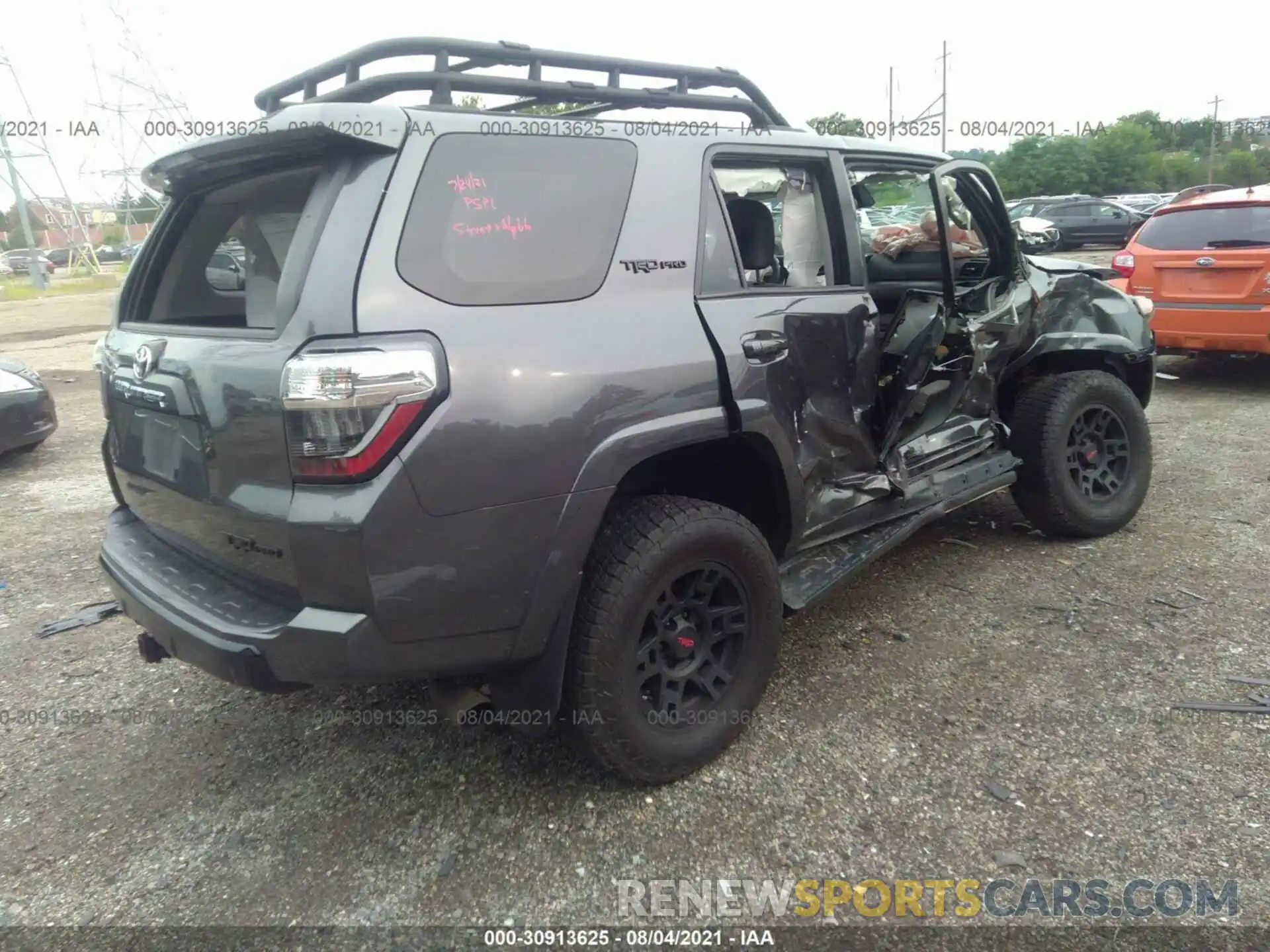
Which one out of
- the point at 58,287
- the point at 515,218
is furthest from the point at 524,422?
the point at 58,287

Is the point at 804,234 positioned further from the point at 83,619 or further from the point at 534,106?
the point at 83,619

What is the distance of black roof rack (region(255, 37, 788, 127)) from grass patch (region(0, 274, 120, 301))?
28.3m

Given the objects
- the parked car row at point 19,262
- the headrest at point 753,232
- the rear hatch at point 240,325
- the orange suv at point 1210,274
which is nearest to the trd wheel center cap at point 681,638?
the rear hatch at point 240,325

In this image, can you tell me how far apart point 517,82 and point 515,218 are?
58cm

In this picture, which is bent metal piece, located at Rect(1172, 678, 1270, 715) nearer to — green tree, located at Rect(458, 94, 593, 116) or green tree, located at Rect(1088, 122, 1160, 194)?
green tree, located at Rect(458, 94, 593, 116)

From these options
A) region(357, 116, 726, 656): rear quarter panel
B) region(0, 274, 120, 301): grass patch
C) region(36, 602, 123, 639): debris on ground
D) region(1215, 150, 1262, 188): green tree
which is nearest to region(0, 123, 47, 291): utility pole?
region(0, 274, 120, 301): grass patch

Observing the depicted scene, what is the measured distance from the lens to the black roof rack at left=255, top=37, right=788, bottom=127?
240 cm

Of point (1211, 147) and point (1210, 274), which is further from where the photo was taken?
point (1211, 147)

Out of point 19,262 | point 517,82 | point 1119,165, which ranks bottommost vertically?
point 517,82

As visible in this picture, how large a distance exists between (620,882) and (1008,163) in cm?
5551

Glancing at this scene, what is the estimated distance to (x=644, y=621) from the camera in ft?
7.94

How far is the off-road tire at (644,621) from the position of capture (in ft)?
7.61

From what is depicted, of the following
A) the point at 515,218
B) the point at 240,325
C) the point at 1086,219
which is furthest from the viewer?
the point at 1086,219

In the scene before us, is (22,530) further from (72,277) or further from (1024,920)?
(72,277)
